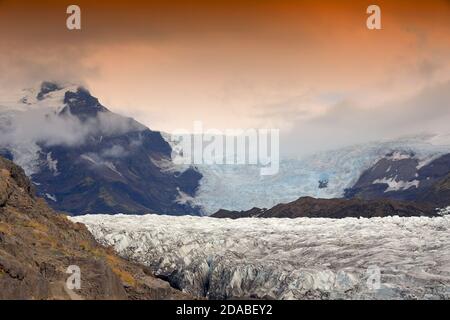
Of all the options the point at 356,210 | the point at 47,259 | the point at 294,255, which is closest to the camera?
the point at 47,259

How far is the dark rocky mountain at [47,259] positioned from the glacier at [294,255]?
518 inches

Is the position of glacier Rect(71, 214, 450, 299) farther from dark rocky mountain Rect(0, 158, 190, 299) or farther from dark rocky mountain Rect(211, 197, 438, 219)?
dark rocky mountain Rect(211, 197, 438, 219)

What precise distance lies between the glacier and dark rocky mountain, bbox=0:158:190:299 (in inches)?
518

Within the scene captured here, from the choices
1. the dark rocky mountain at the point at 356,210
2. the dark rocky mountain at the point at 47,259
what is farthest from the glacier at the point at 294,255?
the dark rocky mountain at the point at 356,210

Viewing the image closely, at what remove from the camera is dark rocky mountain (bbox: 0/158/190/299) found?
5075 cm

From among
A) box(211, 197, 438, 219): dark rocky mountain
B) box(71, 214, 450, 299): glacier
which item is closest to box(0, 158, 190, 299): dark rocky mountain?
box(71, 214, 450, 299): glacier

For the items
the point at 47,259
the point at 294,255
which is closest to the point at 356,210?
the point at 294,255

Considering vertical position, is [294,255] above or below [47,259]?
below

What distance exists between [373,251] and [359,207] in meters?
91.5

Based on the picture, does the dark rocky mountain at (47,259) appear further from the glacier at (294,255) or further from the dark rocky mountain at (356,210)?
the dark rocky mountain at (356,210)

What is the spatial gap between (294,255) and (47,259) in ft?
145

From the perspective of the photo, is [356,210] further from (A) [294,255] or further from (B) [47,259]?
(B) [47,259]

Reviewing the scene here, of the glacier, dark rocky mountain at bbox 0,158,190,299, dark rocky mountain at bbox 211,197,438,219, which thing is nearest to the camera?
dark rocky mountain at bbox 0,158,190,299

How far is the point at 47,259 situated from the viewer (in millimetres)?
59844
